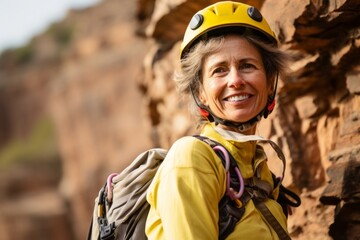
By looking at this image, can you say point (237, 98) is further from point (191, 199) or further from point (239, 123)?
point (191, 199)

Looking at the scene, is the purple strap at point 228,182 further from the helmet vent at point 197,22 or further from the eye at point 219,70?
the helmet vent at point 197,22

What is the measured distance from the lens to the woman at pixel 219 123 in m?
2.43

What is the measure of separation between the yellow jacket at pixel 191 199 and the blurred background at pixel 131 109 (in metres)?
1.23

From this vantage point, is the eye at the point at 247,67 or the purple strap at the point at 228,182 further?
the eye at the point at 247,67

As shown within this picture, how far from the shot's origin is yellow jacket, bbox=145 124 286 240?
2.39 meters

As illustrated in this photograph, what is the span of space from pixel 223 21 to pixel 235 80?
29 centimetres

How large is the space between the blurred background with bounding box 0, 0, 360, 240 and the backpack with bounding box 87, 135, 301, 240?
1.03 m

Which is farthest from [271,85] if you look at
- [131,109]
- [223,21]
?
[131,109]

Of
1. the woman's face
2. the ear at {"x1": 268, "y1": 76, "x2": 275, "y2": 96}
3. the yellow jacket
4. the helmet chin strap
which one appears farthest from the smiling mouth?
the yellow jacket

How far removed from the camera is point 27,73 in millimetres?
40062

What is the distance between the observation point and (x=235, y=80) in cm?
287

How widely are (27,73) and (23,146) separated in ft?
16.3

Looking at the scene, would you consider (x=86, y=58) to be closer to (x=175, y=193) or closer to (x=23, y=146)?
(x=23, y=146)

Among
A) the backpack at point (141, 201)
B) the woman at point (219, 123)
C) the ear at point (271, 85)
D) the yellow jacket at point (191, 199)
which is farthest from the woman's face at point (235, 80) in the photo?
the yellow jacket at point (191, 199)
